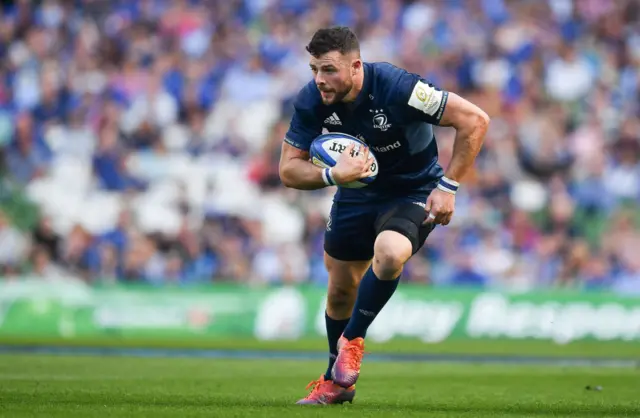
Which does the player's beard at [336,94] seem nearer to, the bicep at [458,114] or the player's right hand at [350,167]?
the player's right hand at [350,167]

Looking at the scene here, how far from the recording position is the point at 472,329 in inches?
706

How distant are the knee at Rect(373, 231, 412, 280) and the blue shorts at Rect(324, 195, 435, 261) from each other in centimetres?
19

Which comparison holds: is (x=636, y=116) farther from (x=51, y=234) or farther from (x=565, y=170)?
(x=51, y=234)

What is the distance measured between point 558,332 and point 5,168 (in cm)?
1019

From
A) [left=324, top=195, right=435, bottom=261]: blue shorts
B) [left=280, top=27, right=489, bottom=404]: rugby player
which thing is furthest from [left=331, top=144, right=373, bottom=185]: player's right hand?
[left=324, top=195, right=435, bottom=261]: blue shorts

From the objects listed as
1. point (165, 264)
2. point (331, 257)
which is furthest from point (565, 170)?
point (331, 257)

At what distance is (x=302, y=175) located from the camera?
8164 mm

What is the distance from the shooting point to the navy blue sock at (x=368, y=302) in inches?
320

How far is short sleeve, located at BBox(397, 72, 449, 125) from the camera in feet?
26.4

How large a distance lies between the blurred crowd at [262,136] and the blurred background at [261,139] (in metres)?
0.04

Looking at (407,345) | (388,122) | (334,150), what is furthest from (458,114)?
(407,345)

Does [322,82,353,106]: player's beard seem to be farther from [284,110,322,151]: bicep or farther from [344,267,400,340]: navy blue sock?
[344,267,400,340]: navy blue sock

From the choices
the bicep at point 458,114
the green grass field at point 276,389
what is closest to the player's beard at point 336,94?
the bicep at point 458,114

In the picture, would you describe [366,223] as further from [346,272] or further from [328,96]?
[328,96]
